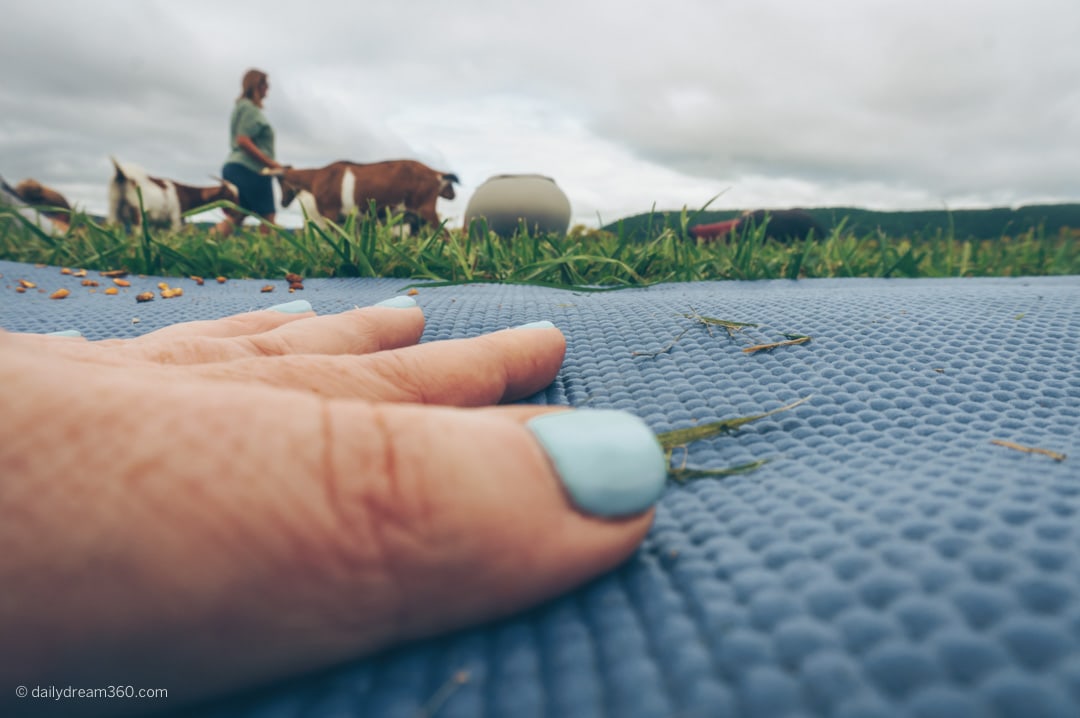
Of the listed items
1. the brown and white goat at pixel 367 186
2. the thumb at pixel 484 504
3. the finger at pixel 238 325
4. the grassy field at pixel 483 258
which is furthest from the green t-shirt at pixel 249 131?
the thumb at pixel 484 504

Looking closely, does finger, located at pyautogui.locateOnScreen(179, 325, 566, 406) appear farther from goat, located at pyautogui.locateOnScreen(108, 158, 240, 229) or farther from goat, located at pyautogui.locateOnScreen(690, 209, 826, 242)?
goat, located at pyautogui.locateOnScreen(108, 158, 240, 229)

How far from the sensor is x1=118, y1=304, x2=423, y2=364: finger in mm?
591

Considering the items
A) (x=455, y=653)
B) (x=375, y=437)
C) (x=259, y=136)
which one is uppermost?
(x=259, y=136)

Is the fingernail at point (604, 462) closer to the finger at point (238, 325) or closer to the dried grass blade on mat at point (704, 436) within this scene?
the dried grass blade on mat at point (704, 436)

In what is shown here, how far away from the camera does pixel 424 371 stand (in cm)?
53

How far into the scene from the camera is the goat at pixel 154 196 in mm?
4875

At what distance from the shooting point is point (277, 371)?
492 mm

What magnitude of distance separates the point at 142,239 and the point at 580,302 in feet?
4.81

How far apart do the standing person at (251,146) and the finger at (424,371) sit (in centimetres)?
457

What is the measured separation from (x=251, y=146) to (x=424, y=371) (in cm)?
487

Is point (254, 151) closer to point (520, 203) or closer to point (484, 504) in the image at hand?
point (520, 203)

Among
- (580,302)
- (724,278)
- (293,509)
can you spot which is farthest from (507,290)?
(293,509)

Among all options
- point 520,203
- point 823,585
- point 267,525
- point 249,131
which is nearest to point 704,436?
point 823,585

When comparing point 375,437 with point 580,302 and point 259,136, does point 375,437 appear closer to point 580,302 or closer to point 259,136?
point 580,302
